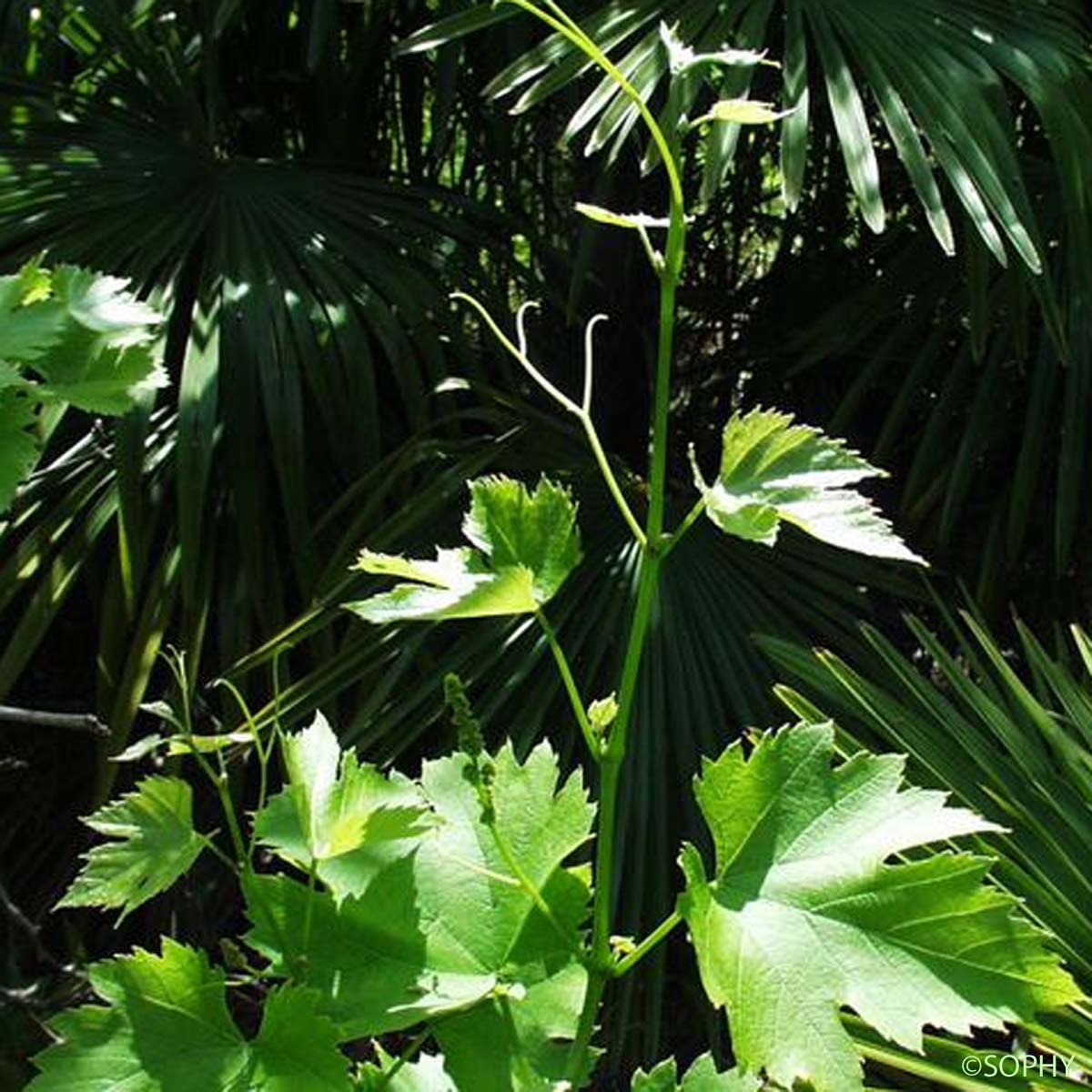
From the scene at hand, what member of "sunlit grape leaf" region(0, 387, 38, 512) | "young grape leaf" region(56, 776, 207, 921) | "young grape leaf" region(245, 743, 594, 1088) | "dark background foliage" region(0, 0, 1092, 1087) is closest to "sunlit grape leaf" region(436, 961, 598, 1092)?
"young grape leaf" region(245, 743, 594, 1088)

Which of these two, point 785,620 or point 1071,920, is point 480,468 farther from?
point 1071,920

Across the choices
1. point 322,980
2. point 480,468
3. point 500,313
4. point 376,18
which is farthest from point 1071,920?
point 376,18

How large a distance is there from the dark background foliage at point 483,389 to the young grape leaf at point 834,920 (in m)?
0.57

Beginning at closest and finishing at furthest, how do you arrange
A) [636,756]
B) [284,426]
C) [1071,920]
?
[1071,920]
[636,756]
[284,426]

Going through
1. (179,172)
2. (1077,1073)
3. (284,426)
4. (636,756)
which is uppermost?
(179,172)

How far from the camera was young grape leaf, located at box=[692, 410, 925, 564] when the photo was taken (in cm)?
60

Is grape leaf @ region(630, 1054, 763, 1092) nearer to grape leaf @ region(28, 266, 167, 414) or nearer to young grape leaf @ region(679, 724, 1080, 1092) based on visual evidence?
young grape leaf @ region(679, 724, 1080, 1092)

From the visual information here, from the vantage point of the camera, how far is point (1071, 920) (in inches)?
36.3

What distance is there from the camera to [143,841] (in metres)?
0.67

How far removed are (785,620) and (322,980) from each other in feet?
3.31

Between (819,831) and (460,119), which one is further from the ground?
(460,119)

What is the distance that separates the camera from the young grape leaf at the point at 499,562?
626 millimetres

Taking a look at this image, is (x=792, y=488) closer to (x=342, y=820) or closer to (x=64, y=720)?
(x=342, y=820)

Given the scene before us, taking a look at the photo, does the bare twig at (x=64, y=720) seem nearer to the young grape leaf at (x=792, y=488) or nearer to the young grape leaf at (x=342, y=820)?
the young grape leaf at (x=342, y=820)
